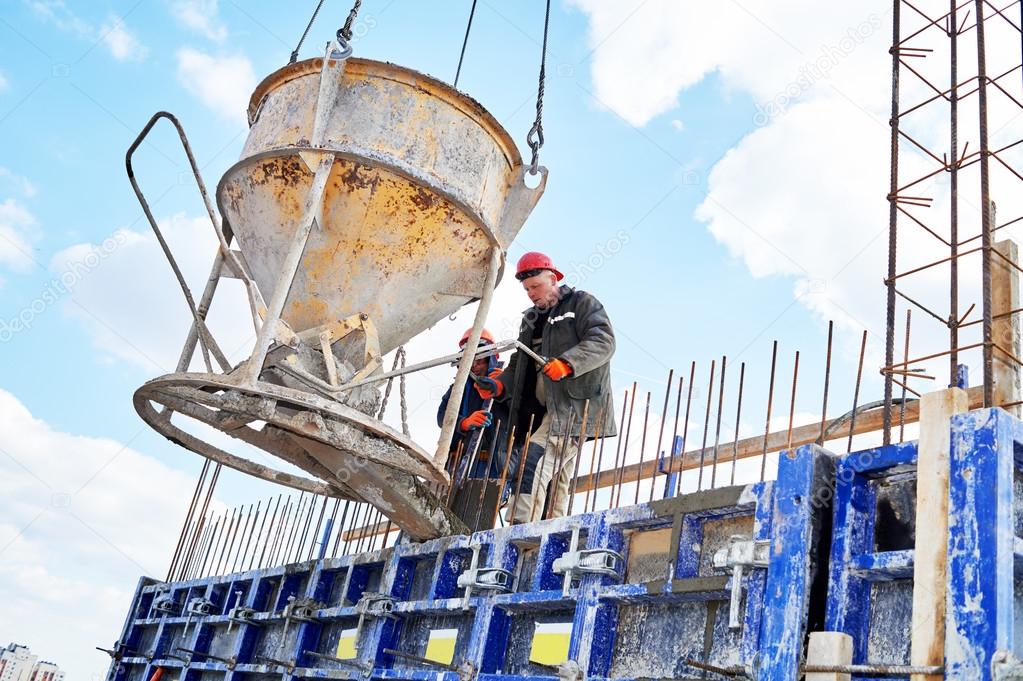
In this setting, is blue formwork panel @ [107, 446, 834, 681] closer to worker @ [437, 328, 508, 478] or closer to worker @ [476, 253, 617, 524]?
worker @ [476, 253, 617, 524]

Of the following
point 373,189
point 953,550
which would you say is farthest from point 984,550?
point 373,189

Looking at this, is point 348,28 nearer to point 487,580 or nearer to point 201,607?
point 487,580

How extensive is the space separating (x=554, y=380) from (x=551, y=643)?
217 centimetres

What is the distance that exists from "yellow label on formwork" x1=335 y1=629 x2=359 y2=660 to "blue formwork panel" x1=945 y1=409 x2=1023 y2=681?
352 centimetres

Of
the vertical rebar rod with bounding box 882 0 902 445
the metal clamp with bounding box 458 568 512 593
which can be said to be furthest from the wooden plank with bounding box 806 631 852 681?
the metal clamp with bounding box 458 568 512 593

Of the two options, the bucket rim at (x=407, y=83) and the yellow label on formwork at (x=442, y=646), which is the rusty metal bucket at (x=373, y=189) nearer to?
the bucket rim at (x=407, y=83)

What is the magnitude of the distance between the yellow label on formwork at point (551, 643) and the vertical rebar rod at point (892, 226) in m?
1.57

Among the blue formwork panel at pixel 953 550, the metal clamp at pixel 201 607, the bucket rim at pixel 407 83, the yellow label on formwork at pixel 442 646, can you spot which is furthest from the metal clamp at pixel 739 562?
the metal clamp at pixel 201 607

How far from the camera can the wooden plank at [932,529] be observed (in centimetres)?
279

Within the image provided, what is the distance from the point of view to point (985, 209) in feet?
14.0

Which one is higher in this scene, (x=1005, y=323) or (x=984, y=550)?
(x=1005, y=323)

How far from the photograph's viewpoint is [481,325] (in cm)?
538

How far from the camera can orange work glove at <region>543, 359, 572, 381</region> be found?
5.68m

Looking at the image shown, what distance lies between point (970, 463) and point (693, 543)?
3.98 feet
